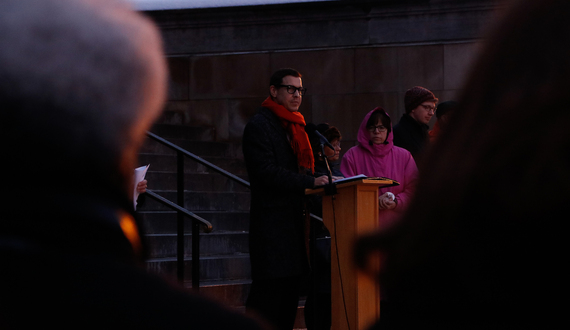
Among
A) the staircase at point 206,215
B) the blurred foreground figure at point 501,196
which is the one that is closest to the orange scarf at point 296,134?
the staircase at point 206,215

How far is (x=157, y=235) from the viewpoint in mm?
6934

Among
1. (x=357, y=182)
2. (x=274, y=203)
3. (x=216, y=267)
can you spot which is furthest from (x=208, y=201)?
(x=357, y=182)

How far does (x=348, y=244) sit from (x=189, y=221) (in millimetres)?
3814

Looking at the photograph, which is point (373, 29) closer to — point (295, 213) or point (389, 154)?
point (389, 154)

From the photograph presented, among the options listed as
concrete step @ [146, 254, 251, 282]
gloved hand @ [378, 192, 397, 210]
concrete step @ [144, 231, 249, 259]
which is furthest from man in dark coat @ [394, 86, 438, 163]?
concrete step @ [144, 231, 249, 259]

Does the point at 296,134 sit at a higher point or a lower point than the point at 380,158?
Answer: higher

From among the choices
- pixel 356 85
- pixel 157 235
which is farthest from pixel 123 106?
pixel 356 85

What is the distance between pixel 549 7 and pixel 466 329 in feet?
1.37

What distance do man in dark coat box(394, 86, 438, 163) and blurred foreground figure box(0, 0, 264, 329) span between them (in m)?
5.07

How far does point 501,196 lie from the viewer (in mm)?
839

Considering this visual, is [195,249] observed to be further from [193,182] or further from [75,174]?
[75,174]

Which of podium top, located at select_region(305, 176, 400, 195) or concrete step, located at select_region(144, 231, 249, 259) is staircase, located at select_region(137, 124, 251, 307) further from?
podium top, located at select_region(305, 176, 400, 195)

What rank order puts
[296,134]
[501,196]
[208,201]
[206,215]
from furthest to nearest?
[208,201] → [206,215] → [296,134] → [501,196]

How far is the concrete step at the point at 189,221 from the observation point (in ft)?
23.7
